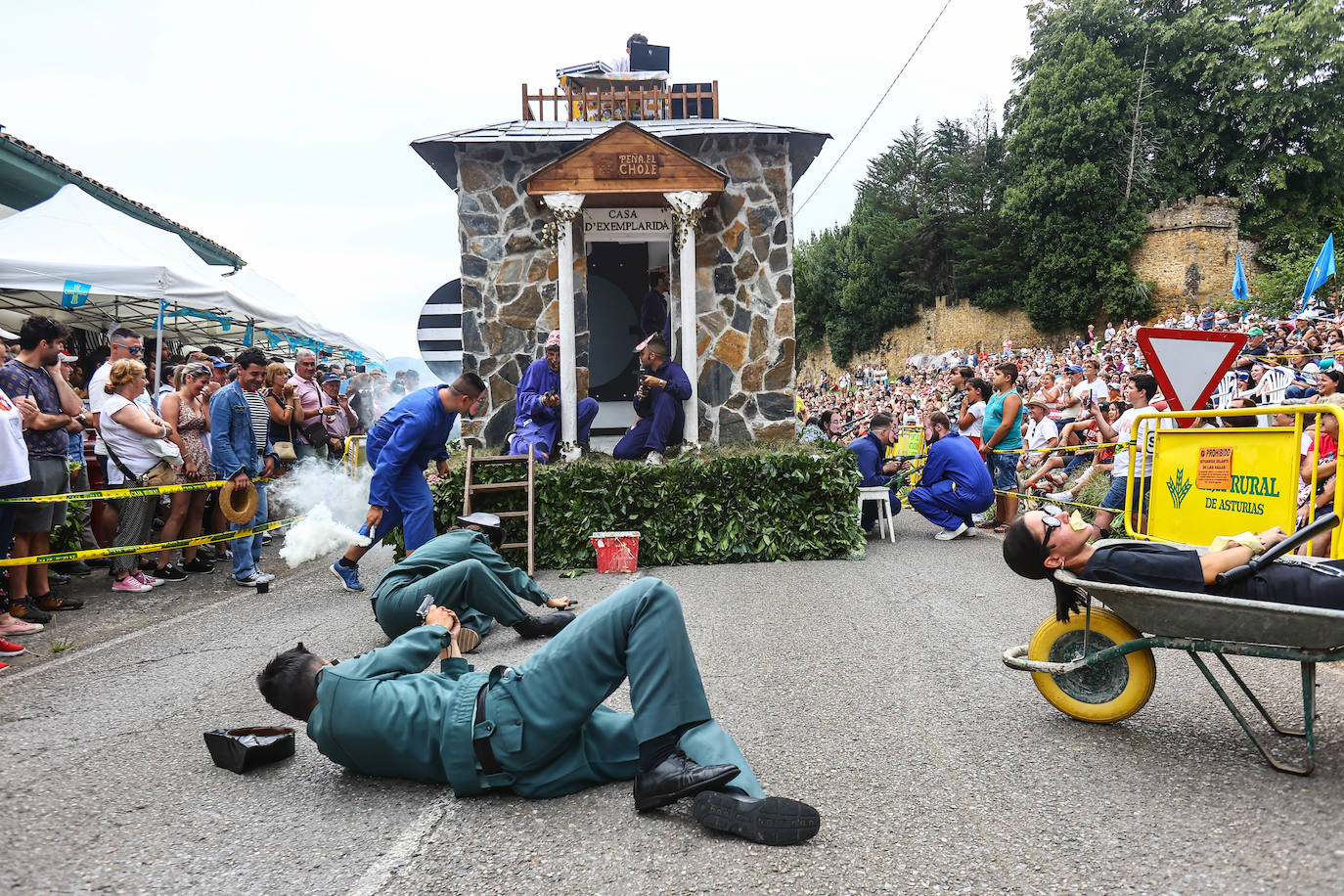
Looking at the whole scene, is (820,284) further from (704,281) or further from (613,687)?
(613,687)

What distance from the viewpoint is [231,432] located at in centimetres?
763

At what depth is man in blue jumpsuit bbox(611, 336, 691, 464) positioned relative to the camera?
941 centimetres

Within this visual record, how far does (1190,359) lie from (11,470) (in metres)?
8.24

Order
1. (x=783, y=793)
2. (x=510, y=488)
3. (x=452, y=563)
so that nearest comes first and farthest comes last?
(x=783, y=793)
(x=452, y=563)
(x=510, y=488)

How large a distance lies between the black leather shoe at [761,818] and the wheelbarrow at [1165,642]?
1.50 m

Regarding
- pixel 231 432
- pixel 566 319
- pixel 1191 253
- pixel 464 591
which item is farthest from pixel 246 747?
pixel 1191 253

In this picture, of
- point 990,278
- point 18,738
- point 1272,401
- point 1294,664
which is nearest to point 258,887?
point 18,738

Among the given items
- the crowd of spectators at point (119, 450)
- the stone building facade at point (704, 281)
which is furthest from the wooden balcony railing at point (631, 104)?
the crowd of spectators at point (119, 450)

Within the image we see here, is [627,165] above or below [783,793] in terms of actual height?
above

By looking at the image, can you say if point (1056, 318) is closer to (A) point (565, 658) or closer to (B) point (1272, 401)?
(B) point (1272, 401)

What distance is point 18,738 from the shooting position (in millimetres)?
3904

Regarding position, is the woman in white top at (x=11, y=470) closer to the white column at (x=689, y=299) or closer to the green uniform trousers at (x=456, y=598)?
the green uniform trousers at (x=456, y=598)

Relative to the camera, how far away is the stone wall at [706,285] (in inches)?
413

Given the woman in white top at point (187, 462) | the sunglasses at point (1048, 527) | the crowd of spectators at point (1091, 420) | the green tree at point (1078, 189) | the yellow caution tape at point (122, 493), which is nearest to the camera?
the sunglasses at point (1048, 527)
